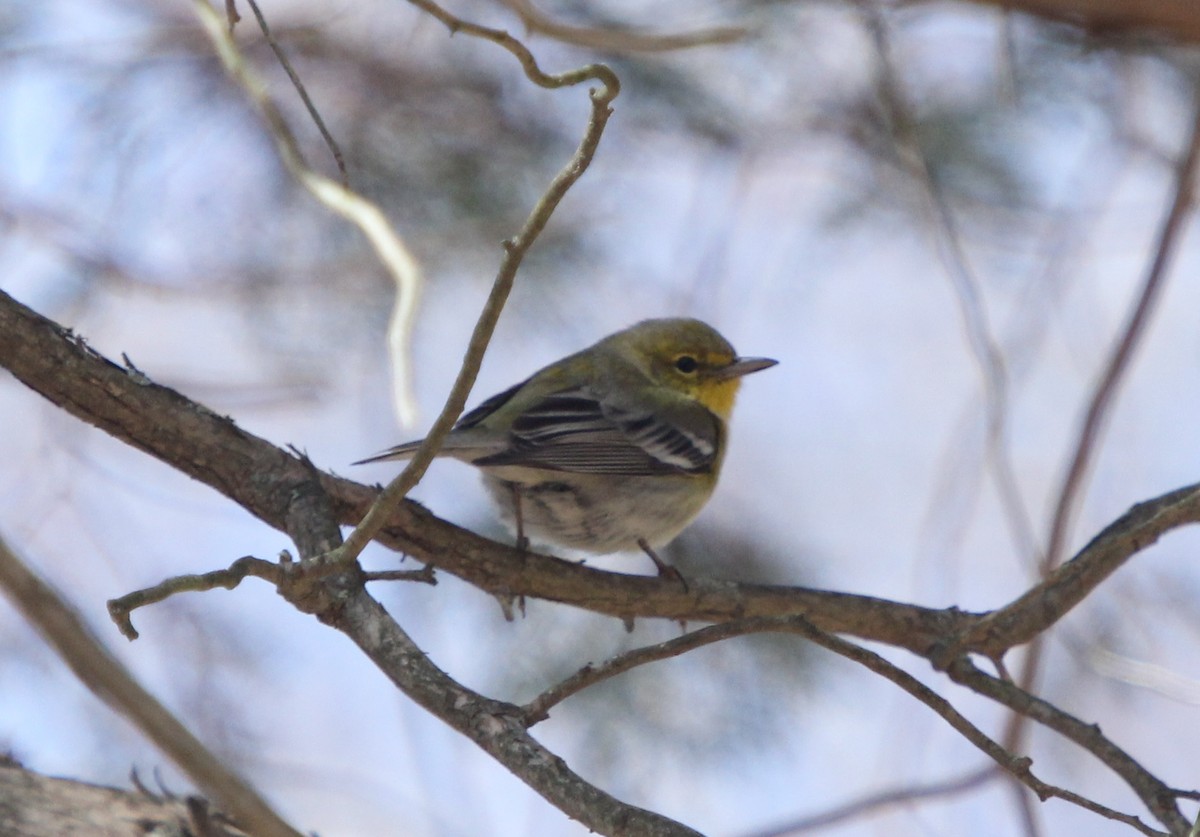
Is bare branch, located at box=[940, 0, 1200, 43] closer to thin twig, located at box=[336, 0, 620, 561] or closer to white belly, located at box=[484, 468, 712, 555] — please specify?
white belly, located at box=[484, 468, 712, 555]

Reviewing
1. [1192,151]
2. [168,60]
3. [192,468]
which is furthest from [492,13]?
[192,468]

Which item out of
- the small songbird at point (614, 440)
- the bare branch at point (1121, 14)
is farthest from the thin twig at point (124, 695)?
the bare branch at point (1121, 14)

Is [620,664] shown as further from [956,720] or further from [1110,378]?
[1110,378]

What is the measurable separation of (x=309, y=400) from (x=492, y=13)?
6.01ft

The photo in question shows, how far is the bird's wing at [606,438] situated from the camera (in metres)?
3.64

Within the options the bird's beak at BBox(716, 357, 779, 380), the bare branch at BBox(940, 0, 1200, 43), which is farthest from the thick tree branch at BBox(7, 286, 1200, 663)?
the bare branch at BBox(940, 0, 1200, 43)

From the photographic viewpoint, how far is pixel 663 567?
12.1 ft

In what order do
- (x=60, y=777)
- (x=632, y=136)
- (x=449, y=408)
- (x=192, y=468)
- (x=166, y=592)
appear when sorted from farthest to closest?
1. (x=632, y=136)
2. (x=192, y=468)
3. (x=60, y=777)
4. (x=449, y=408)
5. (x=166, y=592)

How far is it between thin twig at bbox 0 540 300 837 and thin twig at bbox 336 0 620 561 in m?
0.36

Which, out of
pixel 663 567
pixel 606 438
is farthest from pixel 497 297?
pixel 606 438

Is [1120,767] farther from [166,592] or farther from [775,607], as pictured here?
[166,592]

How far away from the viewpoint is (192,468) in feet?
8.52

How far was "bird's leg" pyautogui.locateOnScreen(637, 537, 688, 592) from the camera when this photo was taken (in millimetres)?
3206

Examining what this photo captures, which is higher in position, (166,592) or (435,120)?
(435,120)
